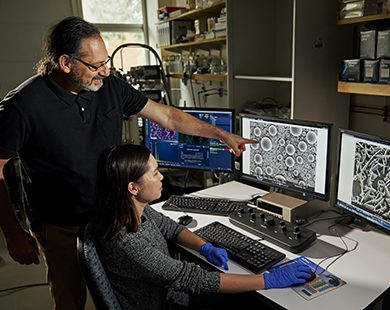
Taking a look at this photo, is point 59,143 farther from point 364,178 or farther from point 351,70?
point 351,70

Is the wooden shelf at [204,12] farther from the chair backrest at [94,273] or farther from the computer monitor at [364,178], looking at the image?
the chair backrest at [94,273]

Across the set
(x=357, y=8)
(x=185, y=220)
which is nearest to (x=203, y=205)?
(x=185, y=220)

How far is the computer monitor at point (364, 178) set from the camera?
4.19 feet

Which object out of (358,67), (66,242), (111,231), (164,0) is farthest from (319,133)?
(164,0)

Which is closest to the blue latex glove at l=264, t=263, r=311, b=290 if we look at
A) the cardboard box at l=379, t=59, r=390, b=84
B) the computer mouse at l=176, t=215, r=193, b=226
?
the computer mouse at l=176, t=215, r=193, b=226

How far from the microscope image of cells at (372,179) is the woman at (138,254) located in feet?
1.27

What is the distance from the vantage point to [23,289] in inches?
94.3

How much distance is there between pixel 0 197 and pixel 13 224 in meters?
0.12

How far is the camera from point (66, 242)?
150 centimetres

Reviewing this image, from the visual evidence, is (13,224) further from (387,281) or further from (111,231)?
(387,281)

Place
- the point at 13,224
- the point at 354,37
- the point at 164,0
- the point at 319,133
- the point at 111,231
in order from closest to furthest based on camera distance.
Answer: the point at 111,231 → the point at 13,224 → the point at 319,133 → the point at 354,37 → the point at 164,0

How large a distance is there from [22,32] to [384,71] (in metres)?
3.79

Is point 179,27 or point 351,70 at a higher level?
point 179,27

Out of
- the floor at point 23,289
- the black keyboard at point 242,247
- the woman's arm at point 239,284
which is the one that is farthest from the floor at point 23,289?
the woman's arm at point 239,284
